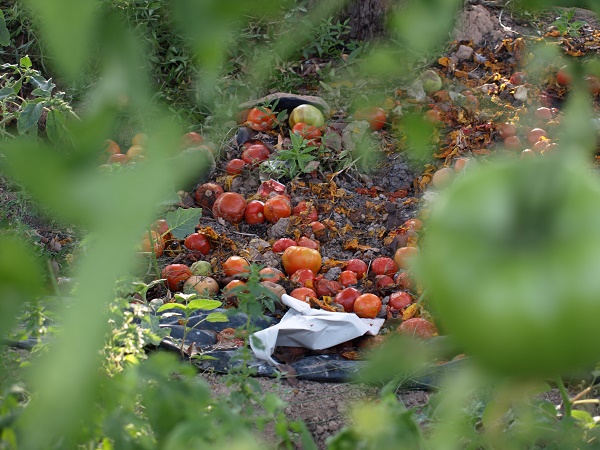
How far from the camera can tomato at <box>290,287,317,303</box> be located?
2709mm

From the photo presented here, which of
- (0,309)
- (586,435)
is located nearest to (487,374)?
(0,309)

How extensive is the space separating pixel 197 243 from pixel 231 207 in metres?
0.28

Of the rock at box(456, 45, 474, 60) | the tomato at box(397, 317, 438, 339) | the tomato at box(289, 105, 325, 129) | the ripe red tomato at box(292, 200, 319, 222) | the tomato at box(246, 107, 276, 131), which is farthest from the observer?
the rock at box(456, 45, 474, 60)

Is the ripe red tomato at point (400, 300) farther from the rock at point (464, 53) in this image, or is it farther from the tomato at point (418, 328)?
the rock at point (464, 53)

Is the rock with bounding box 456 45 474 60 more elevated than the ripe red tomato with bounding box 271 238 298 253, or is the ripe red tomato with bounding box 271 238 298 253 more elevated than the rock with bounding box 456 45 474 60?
the rock with bounding box 456 45 474 60

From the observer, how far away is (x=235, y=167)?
3.63 meters

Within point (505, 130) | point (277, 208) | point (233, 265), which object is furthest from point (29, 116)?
point (505, 130)

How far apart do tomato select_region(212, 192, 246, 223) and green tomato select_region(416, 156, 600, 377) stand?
2.93m

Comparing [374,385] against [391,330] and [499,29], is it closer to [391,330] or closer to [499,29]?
[391,330]

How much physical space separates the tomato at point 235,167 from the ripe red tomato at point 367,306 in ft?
4.02

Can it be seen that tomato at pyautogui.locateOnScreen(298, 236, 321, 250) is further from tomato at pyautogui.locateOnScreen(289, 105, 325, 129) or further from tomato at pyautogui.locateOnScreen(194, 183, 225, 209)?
tomato at pyautogui.locateOnScreen(289, 105, 325, 129)

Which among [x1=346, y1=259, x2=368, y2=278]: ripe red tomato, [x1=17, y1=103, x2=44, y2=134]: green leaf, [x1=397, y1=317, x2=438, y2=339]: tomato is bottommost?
[x1=346, y1=259, x2=368, y2=278]: ripe red tomato

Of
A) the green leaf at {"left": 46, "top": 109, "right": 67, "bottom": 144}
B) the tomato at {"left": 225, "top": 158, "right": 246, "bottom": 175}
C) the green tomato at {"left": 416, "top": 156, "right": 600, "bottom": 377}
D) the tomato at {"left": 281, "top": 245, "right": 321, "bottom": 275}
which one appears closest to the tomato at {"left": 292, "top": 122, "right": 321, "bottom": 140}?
the tomato at {"left": 225, "top": 158, "right": 246, "bottom": 175}

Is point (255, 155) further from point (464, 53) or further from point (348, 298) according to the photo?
point (464, 53)
